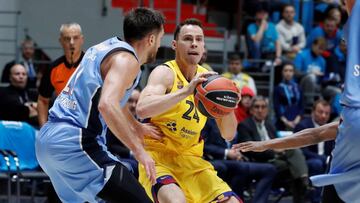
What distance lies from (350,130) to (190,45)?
2.66 m

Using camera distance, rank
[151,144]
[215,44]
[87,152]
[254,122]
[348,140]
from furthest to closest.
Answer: [215,44] < [254,122] < [151,144] < [87,152] < [348,140]

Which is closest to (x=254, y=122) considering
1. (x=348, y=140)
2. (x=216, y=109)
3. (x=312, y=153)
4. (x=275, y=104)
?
(x=312, y=153)

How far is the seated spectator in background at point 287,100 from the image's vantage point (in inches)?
496

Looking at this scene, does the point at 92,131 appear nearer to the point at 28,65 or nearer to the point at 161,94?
the point at 161,94

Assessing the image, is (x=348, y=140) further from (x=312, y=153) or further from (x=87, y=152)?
(x=312, y=153)

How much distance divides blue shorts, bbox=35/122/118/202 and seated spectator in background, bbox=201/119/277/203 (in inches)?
194

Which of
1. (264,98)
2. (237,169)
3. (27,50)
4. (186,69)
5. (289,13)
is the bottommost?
(237,169)

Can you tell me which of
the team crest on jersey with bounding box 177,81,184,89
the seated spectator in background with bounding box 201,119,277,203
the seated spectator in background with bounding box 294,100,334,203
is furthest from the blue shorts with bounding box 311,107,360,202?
the seated spectator in background with bounding box 294,100,334,203

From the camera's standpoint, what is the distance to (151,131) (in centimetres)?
645

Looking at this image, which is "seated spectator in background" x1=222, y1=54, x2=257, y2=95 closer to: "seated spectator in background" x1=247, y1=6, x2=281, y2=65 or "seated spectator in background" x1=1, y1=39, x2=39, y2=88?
"seated spectator in background" x1=247, y1=6, x2=281, y2=65

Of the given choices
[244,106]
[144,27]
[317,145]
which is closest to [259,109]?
[244,106]

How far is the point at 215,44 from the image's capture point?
15242 mm

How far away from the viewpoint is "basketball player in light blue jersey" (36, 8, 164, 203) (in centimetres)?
532

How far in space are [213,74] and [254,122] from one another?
196 inches
